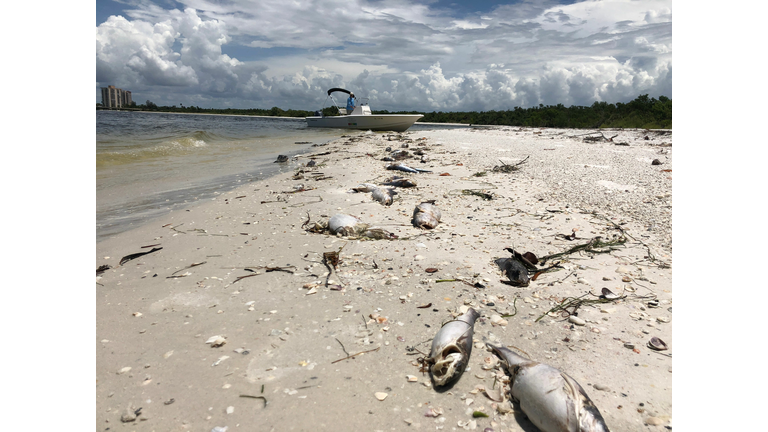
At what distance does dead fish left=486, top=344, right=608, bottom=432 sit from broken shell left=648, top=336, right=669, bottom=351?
0.88 metres

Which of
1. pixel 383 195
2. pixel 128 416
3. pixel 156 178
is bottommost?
pixel 128 416

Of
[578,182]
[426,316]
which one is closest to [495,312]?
[426,316]

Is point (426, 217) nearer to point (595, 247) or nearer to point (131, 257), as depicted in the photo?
point (595, 247)

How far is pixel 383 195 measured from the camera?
5.61 metres

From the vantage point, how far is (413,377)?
1.97 m

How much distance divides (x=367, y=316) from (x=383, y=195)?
3235mm

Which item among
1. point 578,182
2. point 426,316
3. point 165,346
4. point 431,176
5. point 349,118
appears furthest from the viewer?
point 349,118

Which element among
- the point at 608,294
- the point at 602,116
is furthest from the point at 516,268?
the point at 602,116

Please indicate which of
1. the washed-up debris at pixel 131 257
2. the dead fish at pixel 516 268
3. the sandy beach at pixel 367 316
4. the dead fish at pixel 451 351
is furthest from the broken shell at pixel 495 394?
the washed-up debris at pixel 131 257

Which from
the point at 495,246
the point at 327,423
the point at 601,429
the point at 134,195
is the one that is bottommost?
the point at 327,423

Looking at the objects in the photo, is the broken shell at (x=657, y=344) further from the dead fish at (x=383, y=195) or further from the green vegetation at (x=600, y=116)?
the green vegetation at (x=600, y=116)

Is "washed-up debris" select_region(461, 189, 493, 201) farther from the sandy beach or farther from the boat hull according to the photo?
the boat hull

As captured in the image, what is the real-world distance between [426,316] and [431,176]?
18.5 feet

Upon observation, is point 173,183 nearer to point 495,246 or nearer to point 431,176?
point 431,176
